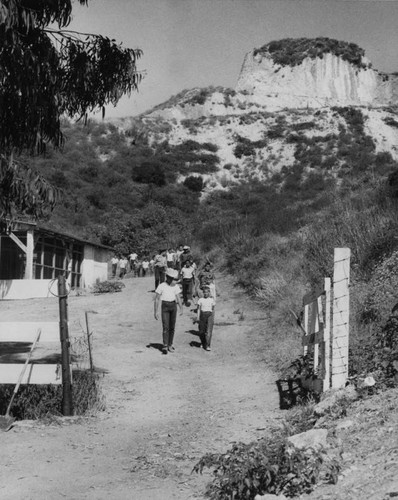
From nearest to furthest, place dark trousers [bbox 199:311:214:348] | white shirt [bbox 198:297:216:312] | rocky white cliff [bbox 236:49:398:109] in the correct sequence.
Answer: white shirt [bbox 198:297:216:312], dark trousers [bbox 199:311:214:348], rocky white cliff [bbox 236:49:398:109]

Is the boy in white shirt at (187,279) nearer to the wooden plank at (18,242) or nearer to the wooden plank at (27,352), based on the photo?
the wooden plank at (27,352)

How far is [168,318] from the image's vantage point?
1284 centimetres

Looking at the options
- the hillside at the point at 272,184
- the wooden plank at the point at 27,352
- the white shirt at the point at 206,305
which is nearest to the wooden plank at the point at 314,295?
the hillside at the point at 272,184

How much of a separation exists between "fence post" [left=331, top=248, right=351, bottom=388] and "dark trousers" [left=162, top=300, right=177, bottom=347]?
5.87 meters

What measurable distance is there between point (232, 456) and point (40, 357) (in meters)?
7.82

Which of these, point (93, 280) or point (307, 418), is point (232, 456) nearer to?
point (307, 418)

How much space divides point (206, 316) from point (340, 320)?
648 centimetres

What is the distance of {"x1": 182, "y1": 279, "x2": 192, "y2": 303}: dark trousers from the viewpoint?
19103mm

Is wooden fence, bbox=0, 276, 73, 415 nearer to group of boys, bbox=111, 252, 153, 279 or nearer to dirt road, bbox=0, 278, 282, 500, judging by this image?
dirt road, bbox=0, 278, 282, 500

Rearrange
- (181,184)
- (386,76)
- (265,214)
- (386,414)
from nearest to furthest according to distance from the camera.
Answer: (386,414), (265,214), (181,184), (386,76)

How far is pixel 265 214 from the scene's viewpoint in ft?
100

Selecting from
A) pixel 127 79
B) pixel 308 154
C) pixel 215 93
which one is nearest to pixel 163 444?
pixel 127 79

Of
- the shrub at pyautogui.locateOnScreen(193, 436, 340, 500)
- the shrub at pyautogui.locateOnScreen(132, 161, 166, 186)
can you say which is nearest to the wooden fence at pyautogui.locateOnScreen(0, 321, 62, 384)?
the shrub at pyautogui.locateOnScreen(193, 436, 340, 500)

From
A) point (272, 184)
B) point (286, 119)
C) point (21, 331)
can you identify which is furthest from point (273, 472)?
point (286, 119)
